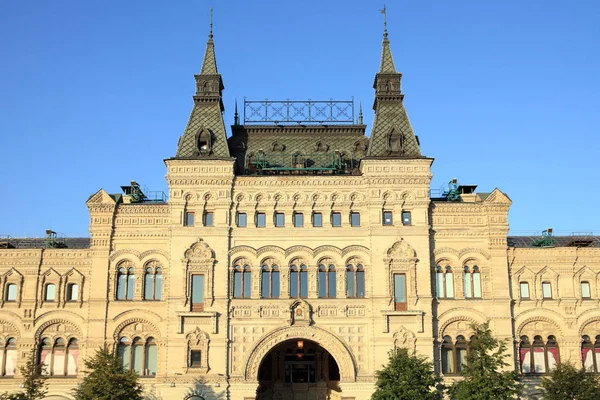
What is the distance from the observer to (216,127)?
59.8 m

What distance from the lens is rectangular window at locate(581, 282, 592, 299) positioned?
189ft

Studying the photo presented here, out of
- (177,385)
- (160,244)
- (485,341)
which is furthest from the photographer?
(160,244)

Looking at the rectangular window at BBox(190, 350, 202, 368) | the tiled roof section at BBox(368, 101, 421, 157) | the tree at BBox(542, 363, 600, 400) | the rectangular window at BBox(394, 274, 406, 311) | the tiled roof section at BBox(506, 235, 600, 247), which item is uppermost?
the tiled roof section at BBox(368, 101, 421, 157)

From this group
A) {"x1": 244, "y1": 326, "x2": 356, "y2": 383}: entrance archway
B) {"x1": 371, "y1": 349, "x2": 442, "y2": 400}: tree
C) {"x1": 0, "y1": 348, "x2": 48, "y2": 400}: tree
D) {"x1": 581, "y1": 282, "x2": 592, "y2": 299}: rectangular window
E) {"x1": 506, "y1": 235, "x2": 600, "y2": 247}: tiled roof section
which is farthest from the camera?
{"x1": 506, "y1": 235, "x2": 600, "y2": 247}: tiled roof section

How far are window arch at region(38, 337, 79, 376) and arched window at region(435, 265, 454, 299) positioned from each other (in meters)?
27.5

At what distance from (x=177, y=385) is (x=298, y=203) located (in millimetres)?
15925

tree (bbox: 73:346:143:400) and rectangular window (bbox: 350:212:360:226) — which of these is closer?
tree (bbox: 73:346:143:400)

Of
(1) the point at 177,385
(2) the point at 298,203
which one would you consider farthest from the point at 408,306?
(1) the point at 177,385

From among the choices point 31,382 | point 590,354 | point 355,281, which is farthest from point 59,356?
point 590,354

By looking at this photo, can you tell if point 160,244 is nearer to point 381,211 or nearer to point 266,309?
point 266,309

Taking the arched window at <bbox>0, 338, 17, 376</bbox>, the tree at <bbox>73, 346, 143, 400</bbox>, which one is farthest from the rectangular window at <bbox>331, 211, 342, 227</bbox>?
the arched window at <bbox>0, 338, 17, 376</bbox>

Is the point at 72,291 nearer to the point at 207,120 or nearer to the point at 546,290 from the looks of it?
the point at 207,120

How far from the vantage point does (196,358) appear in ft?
177

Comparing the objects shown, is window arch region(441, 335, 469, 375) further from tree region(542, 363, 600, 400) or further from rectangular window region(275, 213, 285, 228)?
rectangular window region(275, 213, 285, 228)
